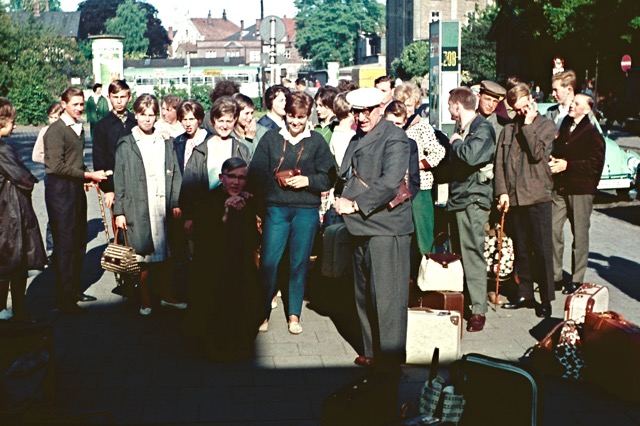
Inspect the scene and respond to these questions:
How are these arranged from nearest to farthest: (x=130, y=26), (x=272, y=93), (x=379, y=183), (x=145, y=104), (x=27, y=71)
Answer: (x=379, y=183) < (x=145, y=104) < (x=272, y=93) < (x=27, y=71) < (x=130, y=26)

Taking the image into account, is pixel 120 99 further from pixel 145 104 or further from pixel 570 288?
pixel 570 288

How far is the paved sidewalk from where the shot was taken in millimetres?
5723

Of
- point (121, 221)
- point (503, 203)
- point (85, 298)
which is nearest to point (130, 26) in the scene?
point (85, 298)

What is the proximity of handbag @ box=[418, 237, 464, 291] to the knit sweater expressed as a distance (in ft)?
3.42

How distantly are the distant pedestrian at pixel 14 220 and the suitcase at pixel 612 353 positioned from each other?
443cm

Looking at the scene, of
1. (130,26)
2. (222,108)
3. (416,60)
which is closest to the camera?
(222,108)

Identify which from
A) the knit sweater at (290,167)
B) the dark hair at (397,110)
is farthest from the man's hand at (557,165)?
the knit sweater at (290,167)

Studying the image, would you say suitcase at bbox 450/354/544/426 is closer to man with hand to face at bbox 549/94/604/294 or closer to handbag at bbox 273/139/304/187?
handbag at bbox 273/139/304/187

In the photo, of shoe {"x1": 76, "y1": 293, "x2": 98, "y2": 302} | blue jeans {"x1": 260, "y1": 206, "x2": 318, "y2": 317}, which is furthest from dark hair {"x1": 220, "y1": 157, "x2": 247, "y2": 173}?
shoe {"x1": 76, "y1": 293, "x2": 98, "y2": 302}

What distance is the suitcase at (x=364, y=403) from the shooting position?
186 inches

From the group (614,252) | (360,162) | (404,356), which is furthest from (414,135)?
(614,252)

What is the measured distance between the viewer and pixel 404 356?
6.54 m

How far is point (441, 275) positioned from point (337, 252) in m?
0.87

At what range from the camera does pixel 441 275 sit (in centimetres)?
724
